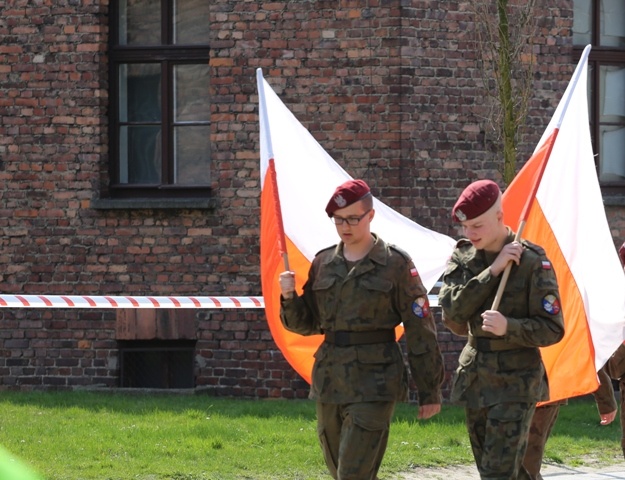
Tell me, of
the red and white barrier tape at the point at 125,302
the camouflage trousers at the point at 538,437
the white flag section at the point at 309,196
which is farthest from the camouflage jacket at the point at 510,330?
the red and white barrier tape at the point at 125,302

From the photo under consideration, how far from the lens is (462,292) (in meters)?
5.96

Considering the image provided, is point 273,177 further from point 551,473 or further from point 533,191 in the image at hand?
point 551,473

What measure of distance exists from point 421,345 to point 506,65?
5982 millimetres

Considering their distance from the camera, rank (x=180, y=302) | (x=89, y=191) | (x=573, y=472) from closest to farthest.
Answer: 1. (x=573, y=472)
2. (x=180, y=302)
3. (x=89, y=191)

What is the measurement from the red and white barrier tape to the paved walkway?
332 cm

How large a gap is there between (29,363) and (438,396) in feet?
24.6

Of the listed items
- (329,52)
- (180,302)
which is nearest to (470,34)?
(329,52)

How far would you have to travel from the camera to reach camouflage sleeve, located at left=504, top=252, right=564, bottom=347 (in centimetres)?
575

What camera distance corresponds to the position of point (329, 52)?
479 inches

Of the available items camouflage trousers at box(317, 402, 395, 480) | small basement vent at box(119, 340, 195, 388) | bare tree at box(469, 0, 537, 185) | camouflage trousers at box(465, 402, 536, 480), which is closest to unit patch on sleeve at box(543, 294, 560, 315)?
camouflage trousers at box(465, 402, 536, 480)

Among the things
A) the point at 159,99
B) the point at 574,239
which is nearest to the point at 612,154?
the point at 159,99

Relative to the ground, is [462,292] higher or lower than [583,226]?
lower

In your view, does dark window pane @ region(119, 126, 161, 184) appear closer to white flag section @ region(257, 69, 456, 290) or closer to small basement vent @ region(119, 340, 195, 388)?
small basement vent @ region(119, 340, 195, 388)

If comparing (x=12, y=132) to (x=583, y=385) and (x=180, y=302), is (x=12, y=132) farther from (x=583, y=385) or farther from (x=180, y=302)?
(x=583, y=385)
